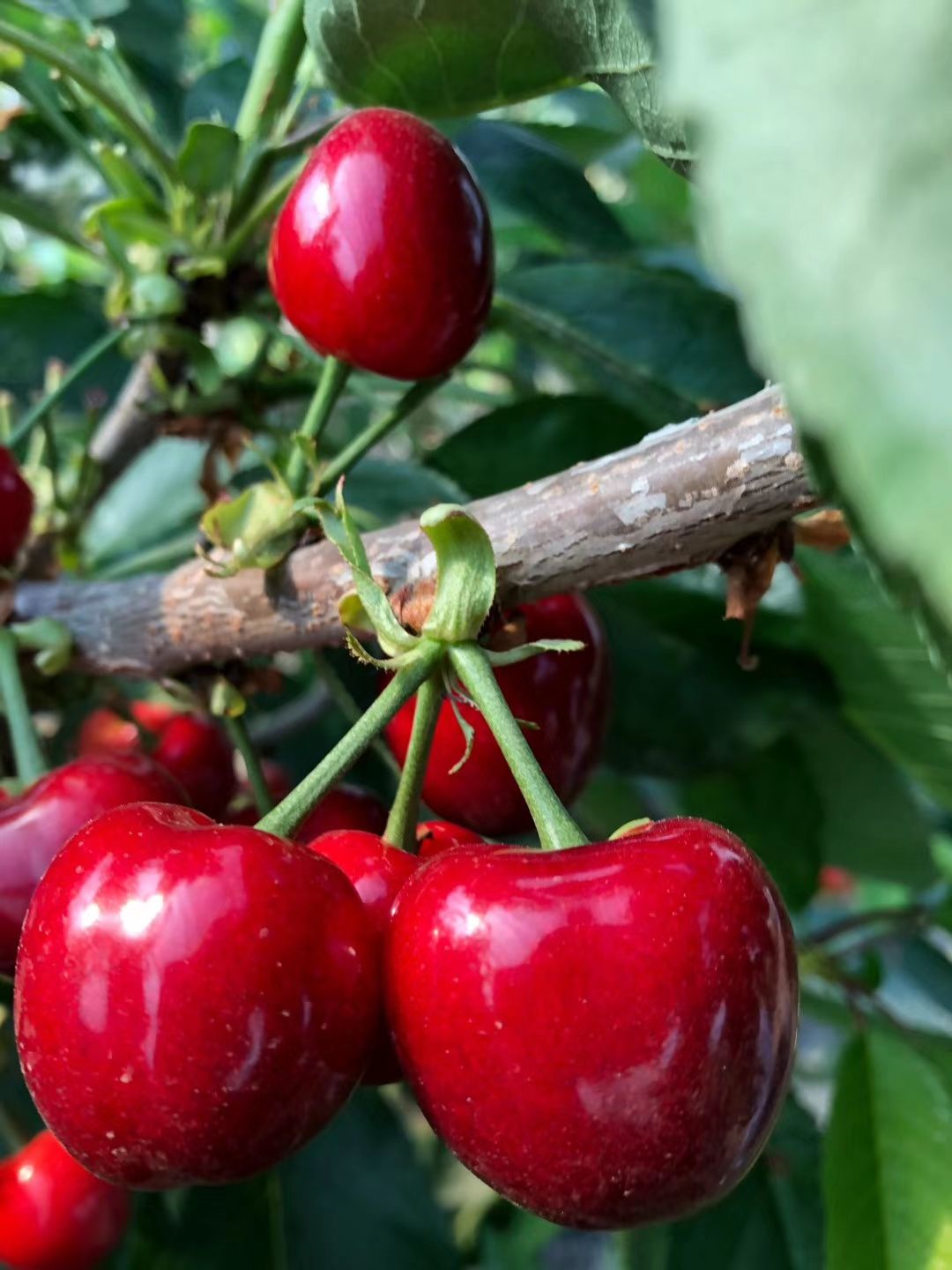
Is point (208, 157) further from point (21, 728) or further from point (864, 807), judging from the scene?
point (864, 807)

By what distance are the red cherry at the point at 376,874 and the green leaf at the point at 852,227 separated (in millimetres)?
272

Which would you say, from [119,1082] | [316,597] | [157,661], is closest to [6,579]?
[157,661]

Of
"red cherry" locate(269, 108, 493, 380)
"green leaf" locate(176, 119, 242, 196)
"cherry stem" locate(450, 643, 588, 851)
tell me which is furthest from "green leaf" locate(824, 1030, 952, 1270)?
"green leaf" locate(176, 119, 242, 196)

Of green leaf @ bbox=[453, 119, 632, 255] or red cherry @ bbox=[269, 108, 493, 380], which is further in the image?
green leaf @ bbox=[453, 119, 632, 255]

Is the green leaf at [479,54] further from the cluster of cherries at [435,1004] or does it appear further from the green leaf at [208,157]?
the cluster of cherries at [435,1004]

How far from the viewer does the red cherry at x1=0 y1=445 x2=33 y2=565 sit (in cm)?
63

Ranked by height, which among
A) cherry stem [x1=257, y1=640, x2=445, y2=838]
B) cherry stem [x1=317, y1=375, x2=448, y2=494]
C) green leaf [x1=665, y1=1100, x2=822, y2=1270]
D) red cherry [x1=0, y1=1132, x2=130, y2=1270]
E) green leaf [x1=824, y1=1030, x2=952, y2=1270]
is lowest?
green leaf [x1=665, y1=1100, x2=822, y2=1270]

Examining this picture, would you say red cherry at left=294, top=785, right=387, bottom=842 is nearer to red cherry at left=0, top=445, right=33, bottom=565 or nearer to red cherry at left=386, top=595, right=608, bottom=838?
red cherry at left=386, top=595, right=608, bottom=838

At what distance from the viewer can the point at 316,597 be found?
1.61 ft

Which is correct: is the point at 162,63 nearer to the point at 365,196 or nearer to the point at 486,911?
the point at 365,196

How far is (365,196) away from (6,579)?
0.98 feet

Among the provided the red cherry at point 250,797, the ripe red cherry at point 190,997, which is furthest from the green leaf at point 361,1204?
the ripe red cherry at point 190,997

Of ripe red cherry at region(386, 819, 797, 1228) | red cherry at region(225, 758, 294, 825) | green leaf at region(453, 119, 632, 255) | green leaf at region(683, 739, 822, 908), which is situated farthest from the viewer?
green leaf at region(683, 739, 822, 908)

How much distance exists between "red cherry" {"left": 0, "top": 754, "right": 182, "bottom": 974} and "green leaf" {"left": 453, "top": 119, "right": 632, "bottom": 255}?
509mm
